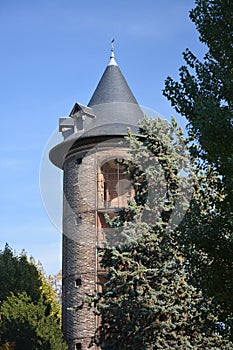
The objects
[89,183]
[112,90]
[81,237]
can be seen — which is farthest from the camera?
[112,90]

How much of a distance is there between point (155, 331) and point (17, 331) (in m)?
9.43

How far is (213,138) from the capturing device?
39.5 feet

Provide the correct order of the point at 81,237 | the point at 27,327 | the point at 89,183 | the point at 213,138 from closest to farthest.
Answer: the point at 213,138 → the point at 27,327 → the point at 81,237 → the point at 89,183

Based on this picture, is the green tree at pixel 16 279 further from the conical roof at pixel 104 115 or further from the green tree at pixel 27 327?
the conical roof at pixel 104 115

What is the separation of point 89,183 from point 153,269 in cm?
931

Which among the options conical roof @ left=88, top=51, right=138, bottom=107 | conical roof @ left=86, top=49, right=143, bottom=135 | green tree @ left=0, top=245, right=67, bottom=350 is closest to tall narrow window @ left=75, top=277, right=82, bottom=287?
green tree @ left=0, top=245, right=67, bottom=350

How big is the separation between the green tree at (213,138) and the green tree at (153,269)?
534 cm

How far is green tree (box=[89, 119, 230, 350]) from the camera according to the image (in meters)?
19.0

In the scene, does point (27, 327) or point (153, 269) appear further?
point (27, 327)

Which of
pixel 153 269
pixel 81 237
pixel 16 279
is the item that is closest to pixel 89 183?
pixel 81 237

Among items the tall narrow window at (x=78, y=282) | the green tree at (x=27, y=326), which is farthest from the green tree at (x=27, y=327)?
the tall narrow window at (x=78, y=282)

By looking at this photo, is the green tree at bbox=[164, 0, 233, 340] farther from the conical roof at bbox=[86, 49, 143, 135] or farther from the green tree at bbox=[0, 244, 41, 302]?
the green tree at bbox=[0, 244, 41, 302]

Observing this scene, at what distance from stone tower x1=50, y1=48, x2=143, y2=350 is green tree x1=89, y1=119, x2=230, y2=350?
5149 millimetres

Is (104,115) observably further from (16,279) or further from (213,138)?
(213,138)
